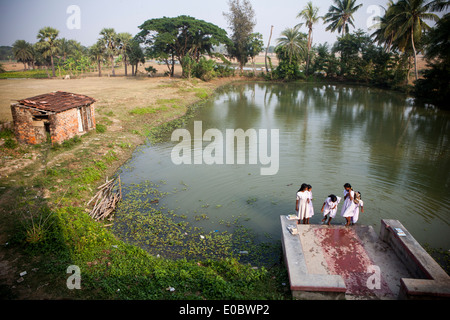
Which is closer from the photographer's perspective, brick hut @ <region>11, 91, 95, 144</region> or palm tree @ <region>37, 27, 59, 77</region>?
brick hut @ <region>11, 91, 95, 144</region>

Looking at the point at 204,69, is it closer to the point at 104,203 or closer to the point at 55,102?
the point at 55,102

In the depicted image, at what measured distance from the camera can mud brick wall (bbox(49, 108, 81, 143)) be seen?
46.9 ft

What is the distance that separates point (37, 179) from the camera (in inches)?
447

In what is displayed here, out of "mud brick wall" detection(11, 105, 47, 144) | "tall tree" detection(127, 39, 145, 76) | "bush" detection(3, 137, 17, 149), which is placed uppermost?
"tall tree" detection(127, 39, 145, 76)

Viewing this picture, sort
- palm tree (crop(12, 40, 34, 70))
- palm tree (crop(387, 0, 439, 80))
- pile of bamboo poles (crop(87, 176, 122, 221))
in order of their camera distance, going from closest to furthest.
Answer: pile of bamboo poles (crop(87, 176, 122, 221)), palm tree (crop(387, 0, 439, 80)), palm tree (crop(12, 40, 34, 70))

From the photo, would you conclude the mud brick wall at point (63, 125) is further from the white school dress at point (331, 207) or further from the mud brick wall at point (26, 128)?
the white school dress at point (331, 207)

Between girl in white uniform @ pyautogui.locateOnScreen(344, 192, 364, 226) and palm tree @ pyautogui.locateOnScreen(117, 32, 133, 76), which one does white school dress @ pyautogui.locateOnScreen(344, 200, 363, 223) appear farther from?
palm tree @ pyautogui.locateOnScreen(117, 32, 133, 76)

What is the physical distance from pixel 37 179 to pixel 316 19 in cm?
5121

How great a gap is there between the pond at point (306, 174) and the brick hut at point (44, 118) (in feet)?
12.1

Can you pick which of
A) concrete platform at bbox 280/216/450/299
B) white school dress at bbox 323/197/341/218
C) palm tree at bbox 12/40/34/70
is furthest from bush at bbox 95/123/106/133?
palm tree at bbox 12/40/34/70

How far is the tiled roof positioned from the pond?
4.09m

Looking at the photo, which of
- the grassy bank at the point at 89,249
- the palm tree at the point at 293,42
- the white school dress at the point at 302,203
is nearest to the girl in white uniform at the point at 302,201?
the white school dress at the point at 302,203

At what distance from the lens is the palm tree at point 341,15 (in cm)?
5045
